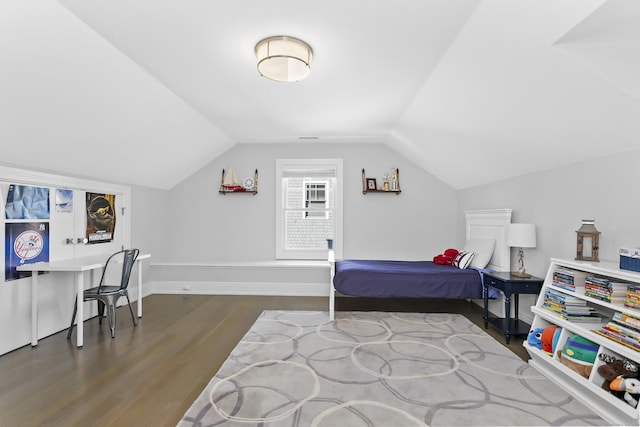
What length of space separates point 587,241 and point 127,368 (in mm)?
3753

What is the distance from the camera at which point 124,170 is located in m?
3.91

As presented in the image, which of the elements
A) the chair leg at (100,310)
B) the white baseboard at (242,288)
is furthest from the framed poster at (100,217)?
the white baseboard at (242,288)

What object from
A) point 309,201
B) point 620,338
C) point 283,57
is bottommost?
point 620,338

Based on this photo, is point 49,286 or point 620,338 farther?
point 49,286

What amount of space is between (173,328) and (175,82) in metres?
2.47

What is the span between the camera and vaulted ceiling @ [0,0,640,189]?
6.07 ft

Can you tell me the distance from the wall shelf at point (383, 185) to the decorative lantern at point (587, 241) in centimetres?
279

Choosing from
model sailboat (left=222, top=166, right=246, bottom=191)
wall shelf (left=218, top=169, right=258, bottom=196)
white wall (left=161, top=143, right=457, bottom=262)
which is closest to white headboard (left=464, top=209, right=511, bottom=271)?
white wall (left=161, top=143, right=457, bottom=262)

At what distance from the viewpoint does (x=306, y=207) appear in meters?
5.46

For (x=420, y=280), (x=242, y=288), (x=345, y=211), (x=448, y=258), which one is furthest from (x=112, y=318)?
(x=448, y=258)

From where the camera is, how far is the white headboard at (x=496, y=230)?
3748 millimetres

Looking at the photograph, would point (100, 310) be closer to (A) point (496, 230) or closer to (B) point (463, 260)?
(B) point (463, 260)

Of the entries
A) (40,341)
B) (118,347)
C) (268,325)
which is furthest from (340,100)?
(40,341)

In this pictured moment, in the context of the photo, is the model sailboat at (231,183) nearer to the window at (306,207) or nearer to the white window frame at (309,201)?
the window at (306,207)
